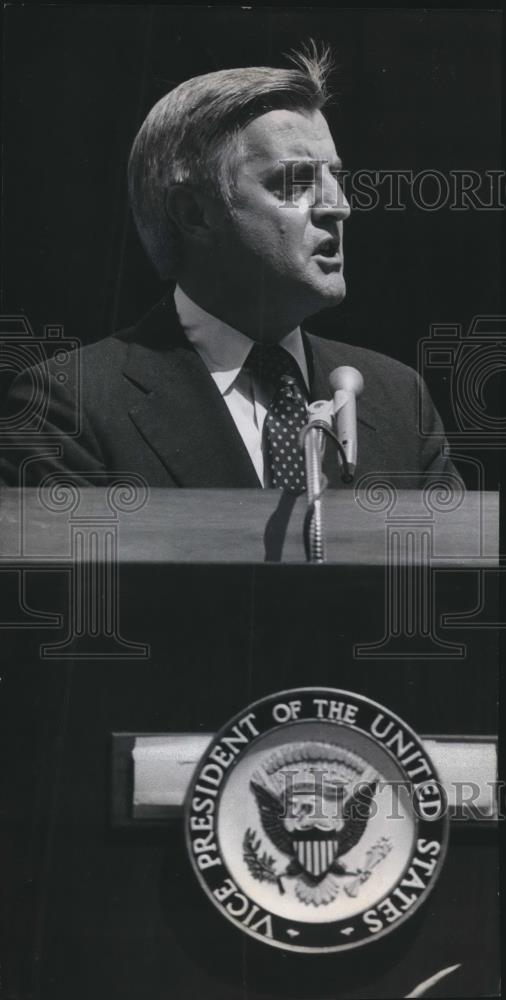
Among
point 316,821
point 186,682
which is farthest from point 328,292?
point 316,821

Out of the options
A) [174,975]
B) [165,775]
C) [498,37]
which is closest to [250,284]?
[498,37]

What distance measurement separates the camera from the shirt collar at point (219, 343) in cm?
688

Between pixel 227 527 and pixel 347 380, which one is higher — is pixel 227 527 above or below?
below

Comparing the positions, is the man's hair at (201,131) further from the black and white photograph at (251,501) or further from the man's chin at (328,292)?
the man's chin at (328,292)

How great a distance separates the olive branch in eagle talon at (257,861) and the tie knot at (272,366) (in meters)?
1.54

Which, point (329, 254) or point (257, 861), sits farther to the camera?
point (329, 254)

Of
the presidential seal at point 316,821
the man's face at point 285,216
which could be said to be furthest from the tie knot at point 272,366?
the presidential seal at point 316,821

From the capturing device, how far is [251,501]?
21.4 ft

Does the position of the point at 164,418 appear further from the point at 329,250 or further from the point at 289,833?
the point at 289,833

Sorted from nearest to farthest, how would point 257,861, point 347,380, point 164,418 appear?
point 257,861, point 347,380, point 164,418

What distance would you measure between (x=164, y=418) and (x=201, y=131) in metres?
0.96

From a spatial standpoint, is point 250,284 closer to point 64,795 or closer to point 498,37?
point 498,37

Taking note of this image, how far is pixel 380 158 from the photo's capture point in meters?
6.98

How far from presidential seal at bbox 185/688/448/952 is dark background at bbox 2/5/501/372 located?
54.6 inches
